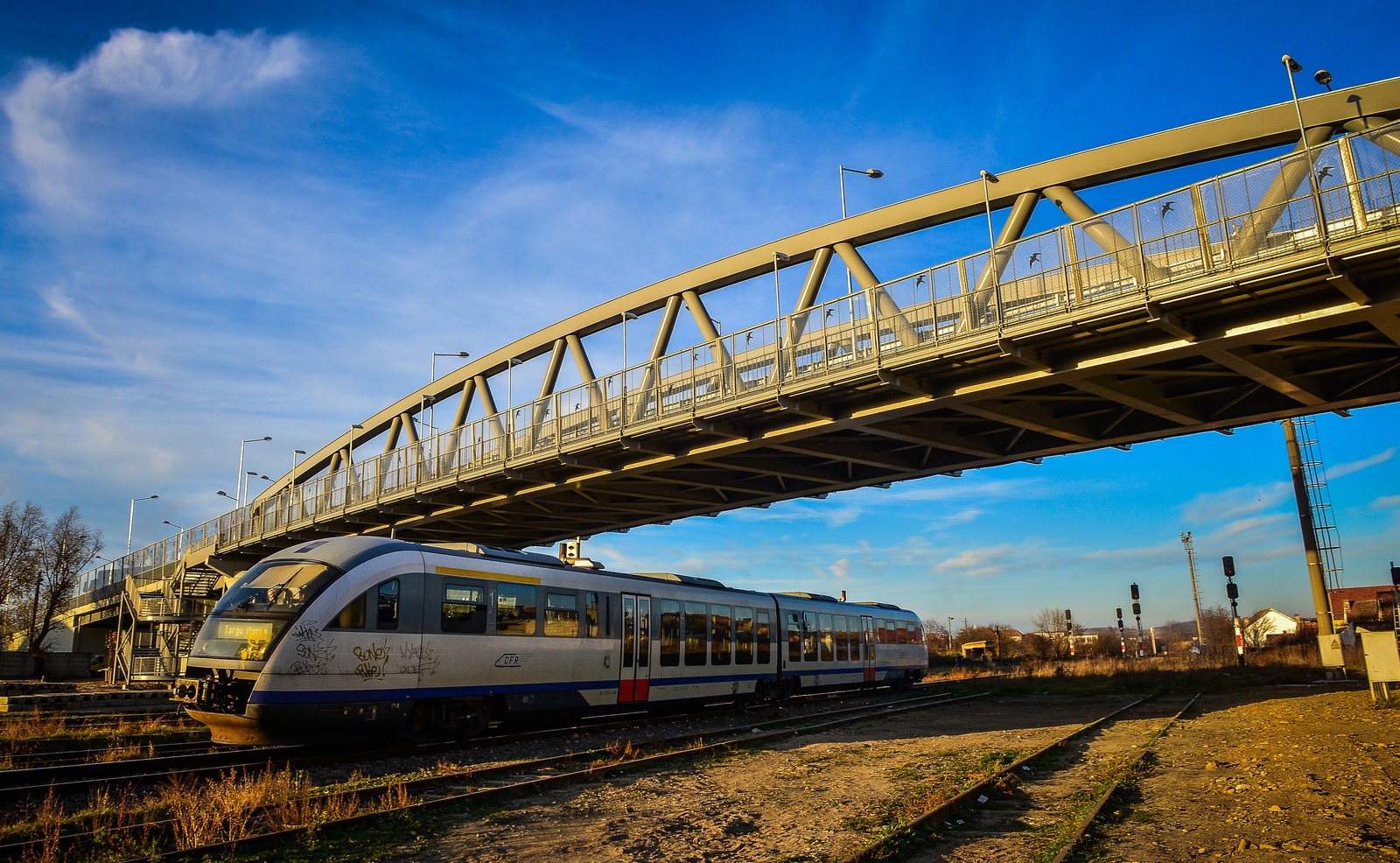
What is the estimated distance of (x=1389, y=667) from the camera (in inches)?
730

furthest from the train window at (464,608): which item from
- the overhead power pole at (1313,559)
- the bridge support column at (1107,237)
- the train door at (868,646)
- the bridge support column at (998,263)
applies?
the overhead power pole at (1313,559)

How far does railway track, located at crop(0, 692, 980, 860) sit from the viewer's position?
7707mm

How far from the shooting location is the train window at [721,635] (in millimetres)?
20641

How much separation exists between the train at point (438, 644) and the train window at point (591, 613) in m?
0.03

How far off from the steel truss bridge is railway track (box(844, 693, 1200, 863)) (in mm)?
6707

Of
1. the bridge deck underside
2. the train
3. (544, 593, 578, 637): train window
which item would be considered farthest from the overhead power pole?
(544, 593, 578, 637): train window

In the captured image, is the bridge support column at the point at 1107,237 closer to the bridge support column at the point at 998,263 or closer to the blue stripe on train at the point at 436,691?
the bridge support column at the point at 998,263

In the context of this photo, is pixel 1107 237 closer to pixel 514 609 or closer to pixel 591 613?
pixel 591 613

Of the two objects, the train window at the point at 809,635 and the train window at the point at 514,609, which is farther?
the train window at the point at 809,635

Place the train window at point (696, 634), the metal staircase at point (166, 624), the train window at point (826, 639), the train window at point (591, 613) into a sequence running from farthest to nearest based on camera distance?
1. the metal staircase at point (166, 624)
2. the train window at point (826, 639)
3. the train window at point (696, 634)
4. the train window at point (591, 613)

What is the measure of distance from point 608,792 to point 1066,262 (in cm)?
1150

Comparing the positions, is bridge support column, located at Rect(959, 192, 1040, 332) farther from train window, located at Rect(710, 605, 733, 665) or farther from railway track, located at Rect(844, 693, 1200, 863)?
train window, located at Rect(710, 605, 733, 665)

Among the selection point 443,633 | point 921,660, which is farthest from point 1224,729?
point 921,660

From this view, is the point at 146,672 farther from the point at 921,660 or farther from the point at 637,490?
the point at 921,660
